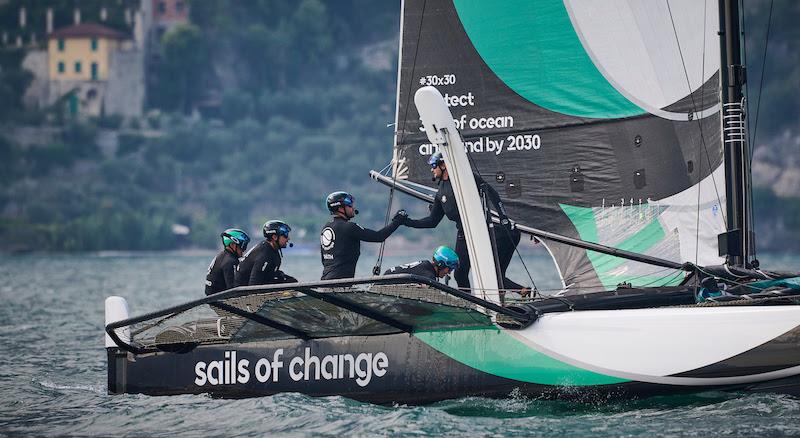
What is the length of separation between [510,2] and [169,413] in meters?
4.90

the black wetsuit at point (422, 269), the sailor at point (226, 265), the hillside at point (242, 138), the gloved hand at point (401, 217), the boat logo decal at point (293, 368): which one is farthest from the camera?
the hillside at point (242, 138)

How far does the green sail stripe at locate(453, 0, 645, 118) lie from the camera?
11.9 metres

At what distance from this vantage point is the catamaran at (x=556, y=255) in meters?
9.03

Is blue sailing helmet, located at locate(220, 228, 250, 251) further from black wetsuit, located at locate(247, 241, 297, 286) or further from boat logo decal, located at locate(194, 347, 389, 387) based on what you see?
boat logo decal, located at locate(194, 347, 389, 387)

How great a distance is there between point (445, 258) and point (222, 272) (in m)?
2.07

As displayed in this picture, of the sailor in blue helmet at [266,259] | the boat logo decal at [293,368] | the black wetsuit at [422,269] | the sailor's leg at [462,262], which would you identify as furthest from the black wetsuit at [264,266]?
the sailor's leg at [462,262]

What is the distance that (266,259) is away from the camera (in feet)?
34.7

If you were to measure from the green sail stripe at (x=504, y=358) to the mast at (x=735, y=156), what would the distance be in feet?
7.52

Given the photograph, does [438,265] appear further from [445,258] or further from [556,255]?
[556,255]

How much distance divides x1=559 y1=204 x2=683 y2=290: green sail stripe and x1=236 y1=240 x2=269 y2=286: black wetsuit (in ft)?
9.41

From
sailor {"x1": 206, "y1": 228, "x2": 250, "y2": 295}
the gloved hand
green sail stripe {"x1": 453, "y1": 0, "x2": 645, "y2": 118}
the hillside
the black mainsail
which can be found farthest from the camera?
the hillside

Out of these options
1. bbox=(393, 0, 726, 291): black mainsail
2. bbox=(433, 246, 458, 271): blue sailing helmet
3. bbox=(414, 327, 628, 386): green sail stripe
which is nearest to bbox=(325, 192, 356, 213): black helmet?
bbox=(433, 246, 458, 271): blue sailing helmet

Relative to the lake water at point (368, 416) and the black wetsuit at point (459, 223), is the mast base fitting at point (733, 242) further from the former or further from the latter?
the lake water at point (368, 416)

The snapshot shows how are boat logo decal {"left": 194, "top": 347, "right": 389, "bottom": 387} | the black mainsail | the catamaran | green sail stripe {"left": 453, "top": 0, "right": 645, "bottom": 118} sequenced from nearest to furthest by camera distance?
1. the catamaran
2. boat logo decal {"left": 194, "top": 347, "right": 389, "bottom": 387}
3. the black mainsail
4. green sail stripe {"left": 453, "top": 0, "right": 645, "bottom": 118}
